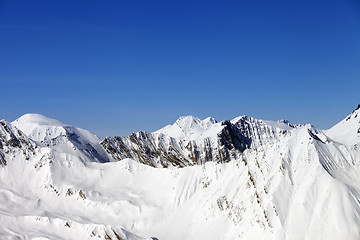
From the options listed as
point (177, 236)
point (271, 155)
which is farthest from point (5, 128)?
point (271, 155)

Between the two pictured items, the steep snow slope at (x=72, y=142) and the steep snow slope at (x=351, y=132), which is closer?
the steep snow slope at (x=351, y=132)

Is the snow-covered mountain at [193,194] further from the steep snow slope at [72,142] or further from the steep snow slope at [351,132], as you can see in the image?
the steep snow slope at [72,142]

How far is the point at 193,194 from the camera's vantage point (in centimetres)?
10912

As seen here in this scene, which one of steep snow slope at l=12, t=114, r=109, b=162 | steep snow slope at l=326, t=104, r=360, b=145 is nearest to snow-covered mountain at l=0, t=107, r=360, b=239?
steep snow slope at l=326, t=104, r=360, b=145

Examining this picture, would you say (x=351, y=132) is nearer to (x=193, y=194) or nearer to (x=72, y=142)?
(x=193, y=194)

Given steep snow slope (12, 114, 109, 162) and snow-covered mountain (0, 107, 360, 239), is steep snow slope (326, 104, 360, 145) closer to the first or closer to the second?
snow-covered mountain (0, 107, 360, 239)

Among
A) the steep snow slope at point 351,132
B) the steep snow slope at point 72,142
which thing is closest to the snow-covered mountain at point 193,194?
the steep snow slope at point 351,132

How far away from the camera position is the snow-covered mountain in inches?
3191

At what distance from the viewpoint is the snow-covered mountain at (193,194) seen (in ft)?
266

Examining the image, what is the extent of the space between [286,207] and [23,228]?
216ft

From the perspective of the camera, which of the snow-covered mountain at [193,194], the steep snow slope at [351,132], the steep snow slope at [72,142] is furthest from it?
the steep snow slope at [72,142]

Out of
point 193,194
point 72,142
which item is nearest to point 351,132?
point 193,194

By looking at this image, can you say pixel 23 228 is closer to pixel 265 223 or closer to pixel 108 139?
pixel 265 223

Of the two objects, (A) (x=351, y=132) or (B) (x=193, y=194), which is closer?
(B) (x=193, y=194)
